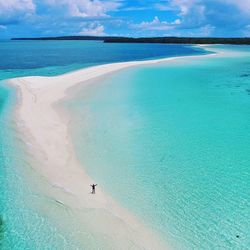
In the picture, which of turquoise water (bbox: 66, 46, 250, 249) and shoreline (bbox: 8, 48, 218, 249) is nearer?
shoreline (bbox: 8, 48, 218, 249)

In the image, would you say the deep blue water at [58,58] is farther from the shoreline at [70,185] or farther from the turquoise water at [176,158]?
the shoreline at [70,185]

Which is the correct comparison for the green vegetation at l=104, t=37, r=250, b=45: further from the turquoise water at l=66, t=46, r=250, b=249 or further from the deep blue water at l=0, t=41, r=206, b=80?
the turquoise water at l=66, t=46, r=250, b=249

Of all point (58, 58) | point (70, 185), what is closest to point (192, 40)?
point (58, 58)

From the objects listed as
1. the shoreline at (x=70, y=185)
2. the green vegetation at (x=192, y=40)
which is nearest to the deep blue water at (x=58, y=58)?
the shoreline at (x=70, y=185)

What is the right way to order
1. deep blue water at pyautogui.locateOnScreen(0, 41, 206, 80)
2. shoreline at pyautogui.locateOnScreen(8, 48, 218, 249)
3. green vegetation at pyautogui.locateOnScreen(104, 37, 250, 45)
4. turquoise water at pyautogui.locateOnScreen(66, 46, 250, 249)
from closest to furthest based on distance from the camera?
1. shoreline at pyautogui.locateOnScreen(8, 48, 218, 249)
2. turquoise water at pyautogui.locateOnScreen(66, 46, 250, 249)
3. deep blue water at pyautogui.locateOnScreen(0, 41, 206, 80)
4. green vegetation at pyautogui.locateOnScreen(104, 37, 250, 45)

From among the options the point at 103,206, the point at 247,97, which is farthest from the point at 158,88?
the point at 103,206

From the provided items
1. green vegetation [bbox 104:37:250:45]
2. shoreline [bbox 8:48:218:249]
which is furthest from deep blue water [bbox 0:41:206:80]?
green vegetation [bbox 104:37:250:45]

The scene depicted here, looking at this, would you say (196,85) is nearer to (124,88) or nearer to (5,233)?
(124,88)
